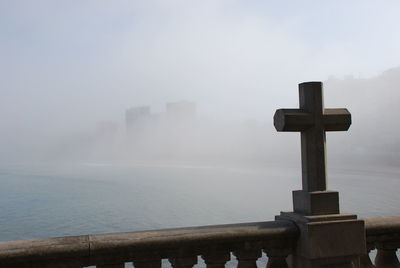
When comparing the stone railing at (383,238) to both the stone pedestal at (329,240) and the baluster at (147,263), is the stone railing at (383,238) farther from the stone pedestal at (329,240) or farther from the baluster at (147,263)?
the baluster at (147,263)

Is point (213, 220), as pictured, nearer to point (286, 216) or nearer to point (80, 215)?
point (80, 215)

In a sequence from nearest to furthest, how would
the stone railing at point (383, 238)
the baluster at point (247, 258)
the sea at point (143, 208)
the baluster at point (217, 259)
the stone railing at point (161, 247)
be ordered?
1. the stone railing at point (161, 247)
2. the baluster at point (217, 259)
3. the baluster at point (247, 258)
4. the stone railing at point (383, 238)
5. the sea at point (143, 208)

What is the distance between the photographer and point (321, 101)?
17.6ft

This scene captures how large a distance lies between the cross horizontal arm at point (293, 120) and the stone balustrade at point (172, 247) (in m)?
1.20

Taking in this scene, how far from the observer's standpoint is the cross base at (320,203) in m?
5.16

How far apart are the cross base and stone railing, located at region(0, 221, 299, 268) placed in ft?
0.99

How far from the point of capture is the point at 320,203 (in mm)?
→ 5191

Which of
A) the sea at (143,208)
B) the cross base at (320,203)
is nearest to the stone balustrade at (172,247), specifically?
the cross base at (320,203)

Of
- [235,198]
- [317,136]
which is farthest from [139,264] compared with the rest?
[235,198]

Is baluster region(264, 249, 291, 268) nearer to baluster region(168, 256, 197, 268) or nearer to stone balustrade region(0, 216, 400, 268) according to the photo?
stone balustrade region(0, 216, 400, 268)

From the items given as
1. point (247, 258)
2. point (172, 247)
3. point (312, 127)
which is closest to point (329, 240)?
point (247, 258)

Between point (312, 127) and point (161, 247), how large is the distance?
2.33m

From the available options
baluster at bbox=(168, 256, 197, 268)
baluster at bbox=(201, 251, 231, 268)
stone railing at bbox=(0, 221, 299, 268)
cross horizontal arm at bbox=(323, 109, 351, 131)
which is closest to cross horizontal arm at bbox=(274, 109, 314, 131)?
cross horizontal arm at bbox=(323, 109, 351, 131)

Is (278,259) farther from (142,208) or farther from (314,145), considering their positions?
(142,208)
